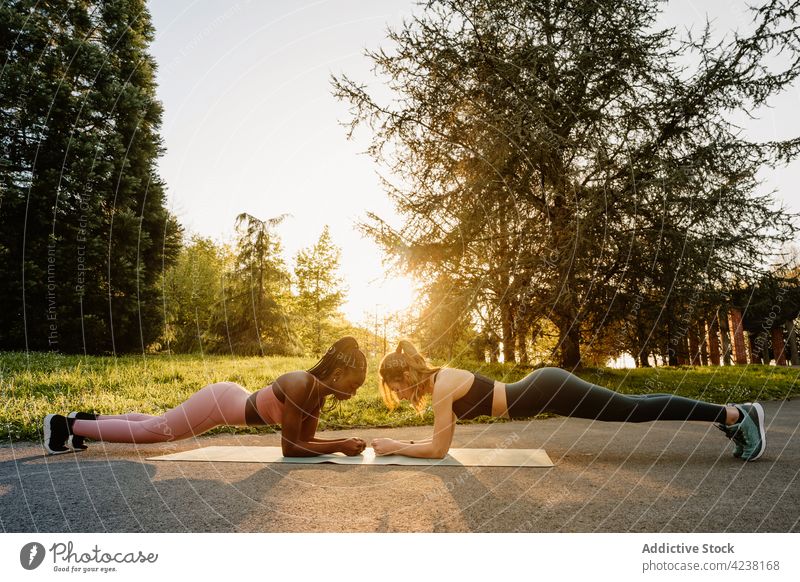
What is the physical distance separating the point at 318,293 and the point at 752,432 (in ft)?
28.3

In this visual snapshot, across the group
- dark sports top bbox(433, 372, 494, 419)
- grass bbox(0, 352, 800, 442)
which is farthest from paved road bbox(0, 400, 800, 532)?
grass bbox(0, 352, 800, 442)

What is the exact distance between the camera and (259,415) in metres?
3.64

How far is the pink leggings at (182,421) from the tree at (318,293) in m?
5.63

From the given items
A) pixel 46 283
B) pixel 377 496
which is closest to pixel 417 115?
pixel 377 496

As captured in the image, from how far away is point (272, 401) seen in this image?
3.57 metres

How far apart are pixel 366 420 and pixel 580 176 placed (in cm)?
587

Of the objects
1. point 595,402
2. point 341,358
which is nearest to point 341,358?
point 341,358

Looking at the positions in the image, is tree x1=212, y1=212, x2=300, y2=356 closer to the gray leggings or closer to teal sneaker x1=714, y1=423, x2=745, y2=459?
the gray leggings

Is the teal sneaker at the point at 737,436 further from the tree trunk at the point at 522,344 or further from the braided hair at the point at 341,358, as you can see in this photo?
the tree trunk at the point at 522,344

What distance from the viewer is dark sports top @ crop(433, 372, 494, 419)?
3549 millimetres

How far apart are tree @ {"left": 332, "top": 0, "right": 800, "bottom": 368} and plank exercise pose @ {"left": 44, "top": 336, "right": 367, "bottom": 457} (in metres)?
5.32

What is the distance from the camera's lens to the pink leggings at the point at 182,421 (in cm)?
372

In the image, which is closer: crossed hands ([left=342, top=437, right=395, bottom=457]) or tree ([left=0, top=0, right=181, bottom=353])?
crossed hands ([left=342, top=437, right=395, bottom=457])

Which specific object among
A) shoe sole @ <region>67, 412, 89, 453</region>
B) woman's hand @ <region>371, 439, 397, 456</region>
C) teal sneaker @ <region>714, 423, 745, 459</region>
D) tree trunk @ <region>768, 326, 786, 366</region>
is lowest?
tree trunk @ <region>768, 326, 786, 366</region>
